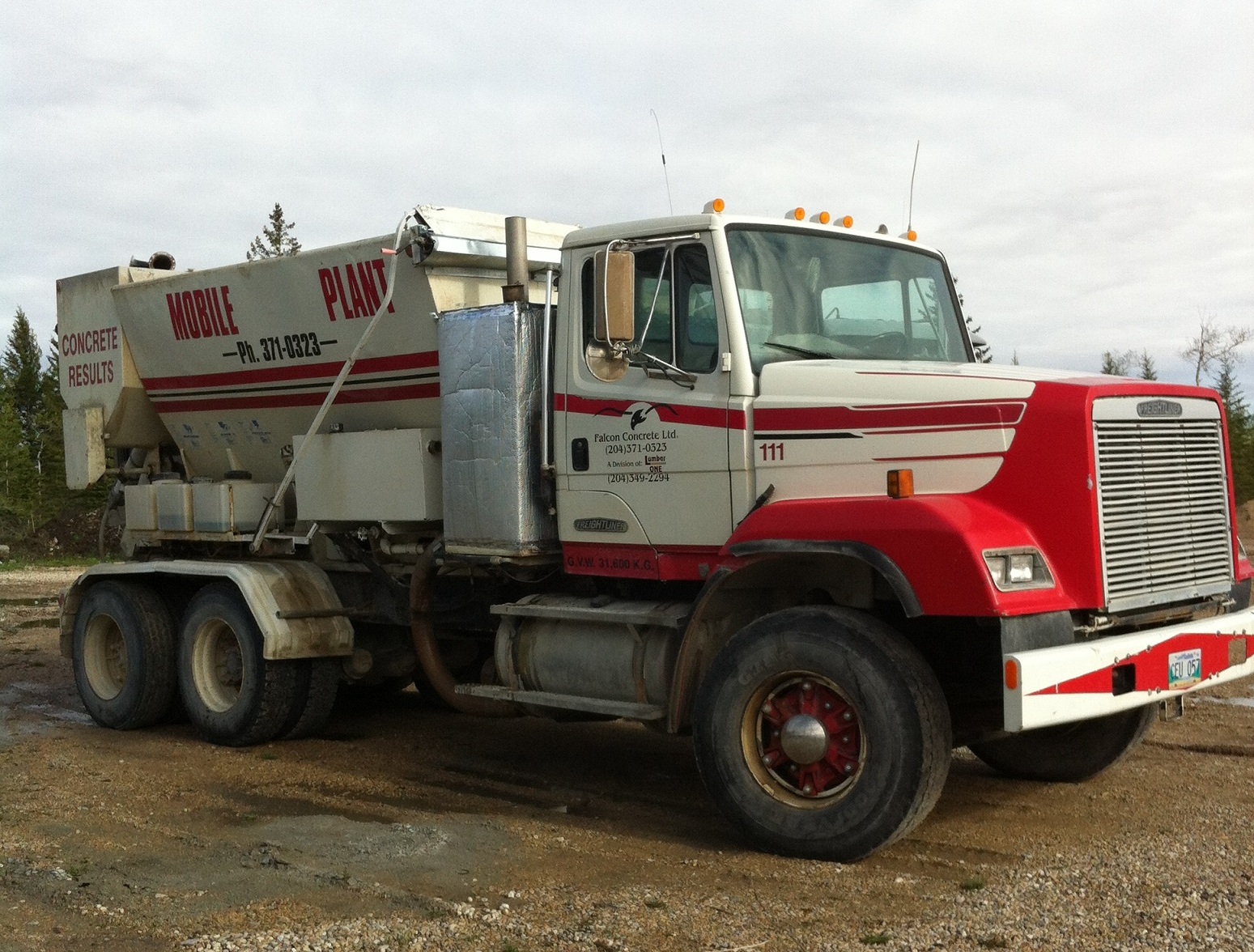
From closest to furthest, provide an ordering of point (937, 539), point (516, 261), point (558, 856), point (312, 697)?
point (937, 539) → point (558, 856) → point (516, 261) → point (312, 697)

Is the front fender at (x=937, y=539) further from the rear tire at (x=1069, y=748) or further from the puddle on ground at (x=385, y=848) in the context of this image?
the puddle on ground at (x=385, y=848)

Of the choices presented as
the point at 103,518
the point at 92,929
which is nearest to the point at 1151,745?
the point at 92,929

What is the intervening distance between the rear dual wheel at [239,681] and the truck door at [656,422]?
2694mm

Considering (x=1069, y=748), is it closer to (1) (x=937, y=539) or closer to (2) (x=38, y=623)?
(1) (x=937, y=539)

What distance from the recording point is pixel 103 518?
11.0m

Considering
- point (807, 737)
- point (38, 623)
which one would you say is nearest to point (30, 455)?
point (38, 623)

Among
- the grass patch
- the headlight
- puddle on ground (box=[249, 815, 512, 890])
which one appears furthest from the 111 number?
the grass patch

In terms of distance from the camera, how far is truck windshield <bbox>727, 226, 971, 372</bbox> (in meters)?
6.67

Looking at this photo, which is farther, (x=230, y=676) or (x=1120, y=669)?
(x=230, y=676)

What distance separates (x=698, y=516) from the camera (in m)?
6.73

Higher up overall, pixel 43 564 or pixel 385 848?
pixel 43 564

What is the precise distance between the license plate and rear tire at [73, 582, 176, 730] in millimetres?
6842

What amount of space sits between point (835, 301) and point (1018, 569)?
1.92 metres

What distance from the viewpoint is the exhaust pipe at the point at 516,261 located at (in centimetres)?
744
